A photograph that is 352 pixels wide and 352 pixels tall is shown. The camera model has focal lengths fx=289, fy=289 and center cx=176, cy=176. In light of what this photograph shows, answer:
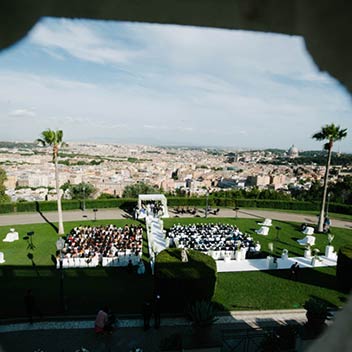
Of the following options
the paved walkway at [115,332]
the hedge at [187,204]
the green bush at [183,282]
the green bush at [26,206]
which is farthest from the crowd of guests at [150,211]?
the paved walkway at [115,332]

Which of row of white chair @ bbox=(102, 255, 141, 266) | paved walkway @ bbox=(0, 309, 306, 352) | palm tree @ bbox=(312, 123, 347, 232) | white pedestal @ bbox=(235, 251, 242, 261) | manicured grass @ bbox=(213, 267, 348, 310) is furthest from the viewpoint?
palm tree @ bbox=(312, 123, 347, 232)

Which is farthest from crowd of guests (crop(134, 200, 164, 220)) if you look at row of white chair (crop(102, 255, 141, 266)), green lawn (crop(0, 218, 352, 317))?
row of white chair (crop(102, 255, 141, 266))

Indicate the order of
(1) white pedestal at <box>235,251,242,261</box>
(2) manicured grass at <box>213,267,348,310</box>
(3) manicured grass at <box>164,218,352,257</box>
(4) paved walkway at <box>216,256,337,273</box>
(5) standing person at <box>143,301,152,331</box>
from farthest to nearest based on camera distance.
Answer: (3) manicured grass at <box>164,218,352,257</box>
(1) white pedestal at <box>235,251,242,261</box>
(4) paved walkway at <box>216,256,337,273</box>
(2) manicured grass at <box>213,267,348,310</box>
(5) standing person at <box>143,301,152,331</box>

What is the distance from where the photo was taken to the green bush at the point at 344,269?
13242mm

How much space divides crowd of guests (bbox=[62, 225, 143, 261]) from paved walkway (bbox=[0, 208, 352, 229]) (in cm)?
653

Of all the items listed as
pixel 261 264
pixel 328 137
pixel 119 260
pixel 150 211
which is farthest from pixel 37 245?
pixel 328 137

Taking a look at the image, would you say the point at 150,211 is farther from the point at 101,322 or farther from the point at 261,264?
the point at 101,322

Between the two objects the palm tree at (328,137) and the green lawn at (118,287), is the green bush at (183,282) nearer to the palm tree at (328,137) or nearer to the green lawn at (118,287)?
the green lawn at (118,287)

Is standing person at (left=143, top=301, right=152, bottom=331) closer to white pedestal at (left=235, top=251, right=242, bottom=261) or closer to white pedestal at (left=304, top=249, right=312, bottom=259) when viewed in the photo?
white pedestal at (left=235, top=251, right=242, bottom=261)

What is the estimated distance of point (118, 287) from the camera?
12930 mm

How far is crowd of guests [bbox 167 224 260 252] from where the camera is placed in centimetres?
1762

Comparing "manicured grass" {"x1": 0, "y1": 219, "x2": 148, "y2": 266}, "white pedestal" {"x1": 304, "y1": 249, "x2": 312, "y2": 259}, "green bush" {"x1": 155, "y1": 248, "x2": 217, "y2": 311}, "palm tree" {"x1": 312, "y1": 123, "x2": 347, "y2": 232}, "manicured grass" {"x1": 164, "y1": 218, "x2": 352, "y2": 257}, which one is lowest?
"manicured grass" {"x1": 0, "y1": 219, "x2": 148, "y2": 266}

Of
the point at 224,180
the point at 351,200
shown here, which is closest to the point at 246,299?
the point at 351,200

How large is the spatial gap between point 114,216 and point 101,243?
372 inches
